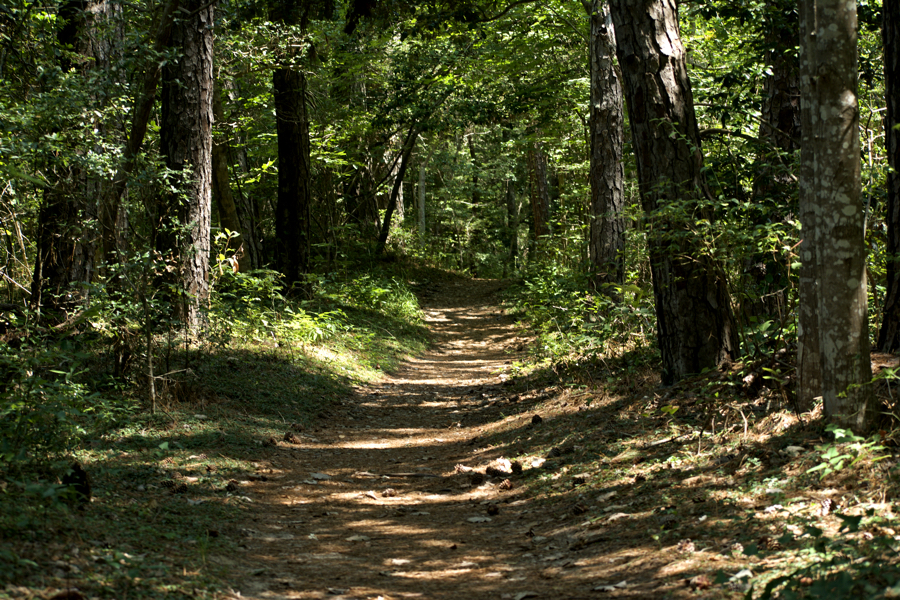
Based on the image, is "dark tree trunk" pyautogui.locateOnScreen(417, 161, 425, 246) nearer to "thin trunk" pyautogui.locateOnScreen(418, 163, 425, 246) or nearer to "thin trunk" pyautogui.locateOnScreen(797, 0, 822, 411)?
"thin trunk" pyautogui.locateOnScreen(418, 163, 425, 246)

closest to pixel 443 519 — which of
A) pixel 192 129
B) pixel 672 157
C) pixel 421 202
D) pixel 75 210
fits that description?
pixel 672 157

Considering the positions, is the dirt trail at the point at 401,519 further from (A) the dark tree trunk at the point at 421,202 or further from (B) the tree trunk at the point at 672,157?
(A) the dark tree trunk at the point at 421,202

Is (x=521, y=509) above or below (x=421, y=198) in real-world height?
below

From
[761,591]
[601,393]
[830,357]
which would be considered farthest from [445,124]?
[761,591]

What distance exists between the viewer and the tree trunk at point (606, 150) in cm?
1035

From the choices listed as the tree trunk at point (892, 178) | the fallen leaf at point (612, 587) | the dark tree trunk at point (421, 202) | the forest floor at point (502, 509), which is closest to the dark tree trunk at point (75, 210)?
the forest floor at point (502, 509)

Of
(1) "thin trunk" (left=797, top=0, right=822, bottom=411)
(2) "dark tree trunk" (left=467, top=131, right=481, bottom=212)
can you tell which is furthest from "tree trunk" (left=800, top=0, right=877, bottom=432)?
(2) "dark tree trunk" (left=467, top=131, right=481, bottom=212)

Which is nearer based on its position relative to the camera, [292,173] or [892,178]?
[892,178]

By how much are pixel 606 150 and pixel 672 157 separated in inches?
176

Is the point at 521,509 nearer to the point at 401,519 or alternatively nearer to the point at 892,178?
the point at 401,519

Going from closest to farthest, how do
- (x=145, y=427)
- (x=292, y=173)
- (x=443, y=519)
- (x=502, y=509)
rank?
(x=443, y=519) < (x=502, y=509) < (x=145, y=427) < (x=292, y=173)

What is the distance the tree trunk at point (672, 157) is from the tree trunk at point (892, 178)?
1.31m

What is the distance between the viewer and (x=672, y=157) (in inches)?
244

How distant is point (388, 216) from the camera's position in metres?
22.7
